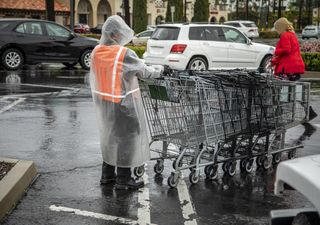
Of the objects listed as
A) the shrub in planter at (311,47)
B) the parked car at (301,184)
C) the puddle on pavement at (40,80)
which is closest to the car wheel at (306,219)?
the parked car at (301,184)

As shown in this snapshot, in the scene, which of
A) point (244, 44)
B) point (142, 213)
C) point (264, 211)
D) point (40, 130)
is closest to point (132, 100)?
point (142, 213)

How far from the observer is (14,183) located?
19.6 ft

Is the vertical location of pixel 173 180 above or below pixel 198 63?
below

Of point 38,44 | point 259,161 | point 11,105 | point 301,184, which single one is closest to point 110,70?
point 259,161

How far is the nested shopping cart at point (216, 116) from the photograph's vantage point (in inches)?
256

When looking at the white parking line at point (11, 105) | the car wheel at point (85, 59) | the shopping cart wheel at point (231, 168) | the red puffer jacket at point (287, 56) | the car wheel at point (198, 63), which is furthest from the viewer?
the car wheel at point (85, 59)

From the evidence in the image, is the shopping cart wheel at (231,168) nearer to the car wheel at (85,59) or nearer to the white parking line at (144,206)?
the white parking line at (144,206)

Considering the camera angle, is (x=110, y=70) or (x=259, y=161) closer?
(x=110, y=70)

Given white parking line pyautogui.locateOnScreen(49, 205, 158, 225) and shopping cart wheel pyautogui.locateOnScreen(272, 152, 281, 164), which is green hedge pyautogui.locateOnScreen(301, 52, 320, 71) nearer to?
shopping cart wheel pyautogui.locateOnScreen(272, 152, 281, 164)

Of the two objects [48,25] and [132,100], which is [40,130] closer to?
[132,100]

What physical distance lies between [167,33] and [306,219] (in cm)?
1486

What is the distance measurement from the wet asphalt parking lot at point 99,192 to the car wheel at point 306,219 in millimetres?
2040

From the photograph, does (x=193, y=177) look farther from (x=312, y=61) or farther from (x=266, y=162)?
(x=312, y=61)

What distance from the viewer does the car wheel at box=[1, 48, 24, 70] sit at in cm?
2008
